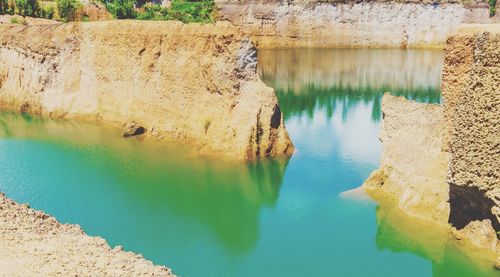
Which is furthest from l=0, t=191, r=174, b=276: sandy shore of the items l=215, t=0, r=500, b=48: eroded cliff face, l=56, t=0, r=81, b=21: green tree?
l=215, t=0, r=500, b=48: eroded cliff face

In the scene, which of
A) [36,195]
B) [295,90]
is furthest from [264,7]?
[36,195]

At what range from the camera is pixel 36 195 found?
63.2 ft

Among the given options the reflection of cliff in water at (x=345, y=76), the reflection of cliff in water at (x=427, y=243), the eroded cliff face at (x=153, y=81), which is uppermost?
the eroded cliff face at (x=153, y=81)

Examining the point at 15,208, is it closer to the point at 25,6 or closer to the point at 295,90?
the point at 295,90

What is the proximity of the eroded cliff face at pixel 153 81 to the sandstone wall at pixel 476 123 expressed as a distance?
9779mm

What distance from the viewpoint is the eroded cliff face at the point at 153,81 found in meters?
24.3

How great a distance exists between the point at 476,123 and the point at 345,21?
194ft

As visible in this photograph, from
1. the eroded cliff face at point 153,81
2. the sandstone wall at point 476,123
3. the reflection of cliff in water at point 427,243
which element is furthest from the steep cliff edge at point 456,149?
the eroded cliff face at point 153,81

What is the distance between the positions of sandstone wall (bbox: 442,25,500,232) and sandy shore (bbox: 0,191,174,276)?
855 centimetres

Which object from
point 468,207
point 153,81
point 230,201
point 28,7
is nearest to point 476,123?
point 468,207

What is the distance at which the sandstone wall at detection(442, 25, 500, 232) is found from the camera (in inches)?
551

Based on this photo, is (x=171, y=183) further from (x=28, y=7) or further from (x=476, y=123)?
(x=28, y=7)

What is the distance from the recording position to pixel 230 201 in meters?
19.9

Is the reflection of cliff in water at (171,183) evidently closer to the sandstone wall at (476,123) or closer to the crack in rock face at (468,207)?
the crack in rock face at (468,207)
